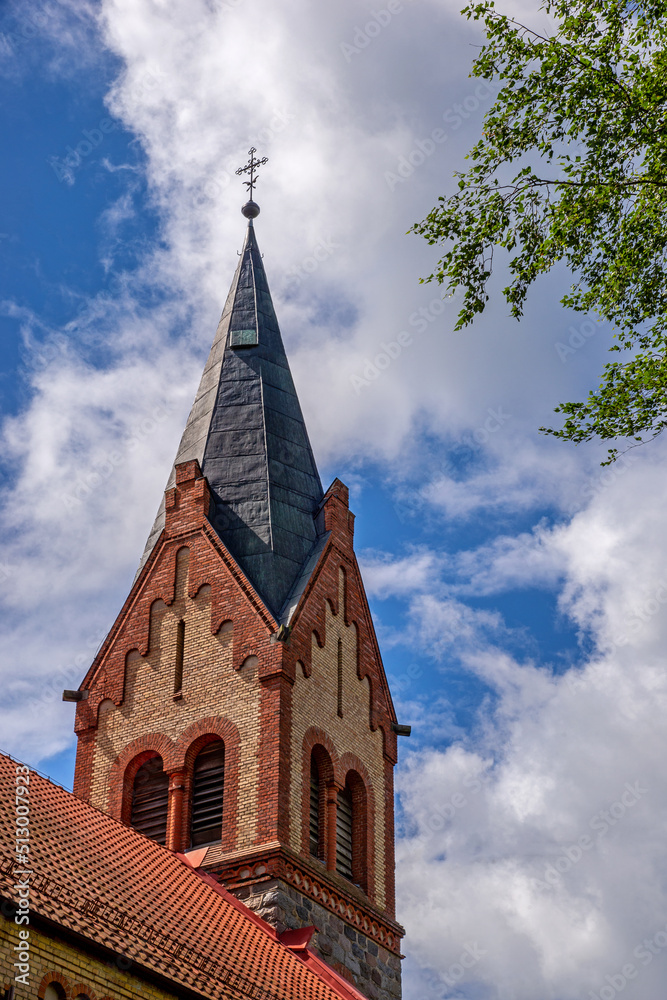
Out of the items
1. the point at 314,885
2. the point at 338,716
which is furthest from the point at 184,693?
the point at 314,885

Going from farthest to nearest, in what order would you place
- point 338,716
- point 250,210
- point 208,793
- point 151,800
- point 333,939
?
point 250,210
point 338,716
point 151,800
point 208,793
point 333,939

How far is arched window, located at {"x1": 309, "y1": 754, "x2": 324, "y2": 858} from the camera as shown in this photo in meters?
25.6

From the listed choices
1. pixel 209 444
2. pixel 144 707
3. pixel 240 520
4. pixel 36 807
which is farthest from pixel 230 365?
pixel 36 807

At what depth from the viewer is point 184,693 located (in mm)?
26594

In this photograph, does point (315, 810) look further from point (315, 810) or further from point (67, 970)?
point (67, 970)

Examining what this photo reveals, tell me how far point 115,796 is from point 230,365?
10712 mm

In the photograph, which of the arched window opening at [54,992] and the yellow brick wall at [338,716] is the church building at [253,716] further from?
the arched window opening at [54,992]

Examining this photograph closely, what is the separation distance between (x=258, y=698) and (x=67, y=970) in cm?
1132

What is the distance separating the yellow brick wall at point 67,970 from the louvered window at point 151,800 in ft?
32.5

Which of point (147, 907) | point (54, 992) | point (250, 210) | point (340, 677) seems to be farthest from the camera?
point (250, 210)

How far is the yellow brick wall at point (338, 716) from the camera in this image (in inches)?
1011

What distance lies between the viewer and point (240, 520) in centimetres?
2869

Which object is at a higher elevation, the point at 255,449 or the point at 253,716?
the point at 255,449

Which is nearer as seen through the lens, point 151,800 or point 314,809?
point 314,809
